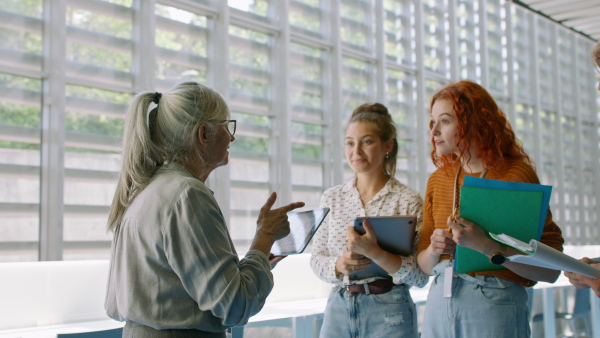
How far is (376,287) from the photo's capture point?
2.74 meters

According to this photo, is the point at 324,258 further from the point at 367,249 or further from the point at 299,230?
the point at 299,230

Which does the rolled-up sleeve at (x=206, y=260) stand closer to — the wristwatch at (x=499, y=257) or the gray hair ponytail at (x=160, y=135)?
the gray hair ponytail at (x=160, y=135)

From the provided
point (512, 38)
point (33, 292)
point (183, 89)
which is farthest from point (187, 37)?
point (512, 38)

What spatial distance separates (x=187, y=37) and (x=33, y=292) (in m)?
2.73

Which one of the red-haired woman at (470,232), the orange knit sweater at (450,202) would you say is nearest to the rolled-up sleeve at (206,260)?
the red-haired woman at (470,232)

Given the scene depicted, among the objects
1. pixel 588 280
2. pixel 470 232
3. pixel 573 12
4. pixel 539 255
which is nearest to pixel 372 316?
pixel 470 232

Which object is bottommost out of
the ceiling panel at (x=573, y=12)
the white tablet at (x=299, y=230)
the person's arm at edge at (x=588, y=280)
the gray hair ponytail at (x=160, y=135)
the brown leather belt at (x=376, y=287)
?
the brown leather belt at (x=376, y=287)

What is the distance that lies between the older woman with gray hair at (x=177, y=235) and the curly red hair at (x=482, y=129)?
951 mm

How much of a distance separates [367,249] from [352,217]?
1.11 ft

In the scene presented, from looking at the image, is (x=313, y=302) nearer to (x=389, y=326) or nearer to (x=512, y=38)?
(x=389, y=326)

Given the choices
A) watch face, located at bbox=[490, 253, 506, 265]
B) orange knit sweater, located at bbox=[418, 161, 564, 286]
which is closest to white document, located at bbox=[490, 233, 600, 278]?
watch face, located at bbox=[490, 253, 506, 265]

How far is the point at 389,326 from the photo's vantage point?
2654 millimetres

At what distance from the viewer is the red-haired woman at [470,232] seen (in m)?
2.20

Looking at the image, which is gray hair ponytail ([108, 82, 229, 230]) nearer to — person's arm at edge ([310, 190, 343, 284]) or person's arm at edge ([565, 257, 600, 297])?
person's arm at edge ([310, 190, 343, 284])
